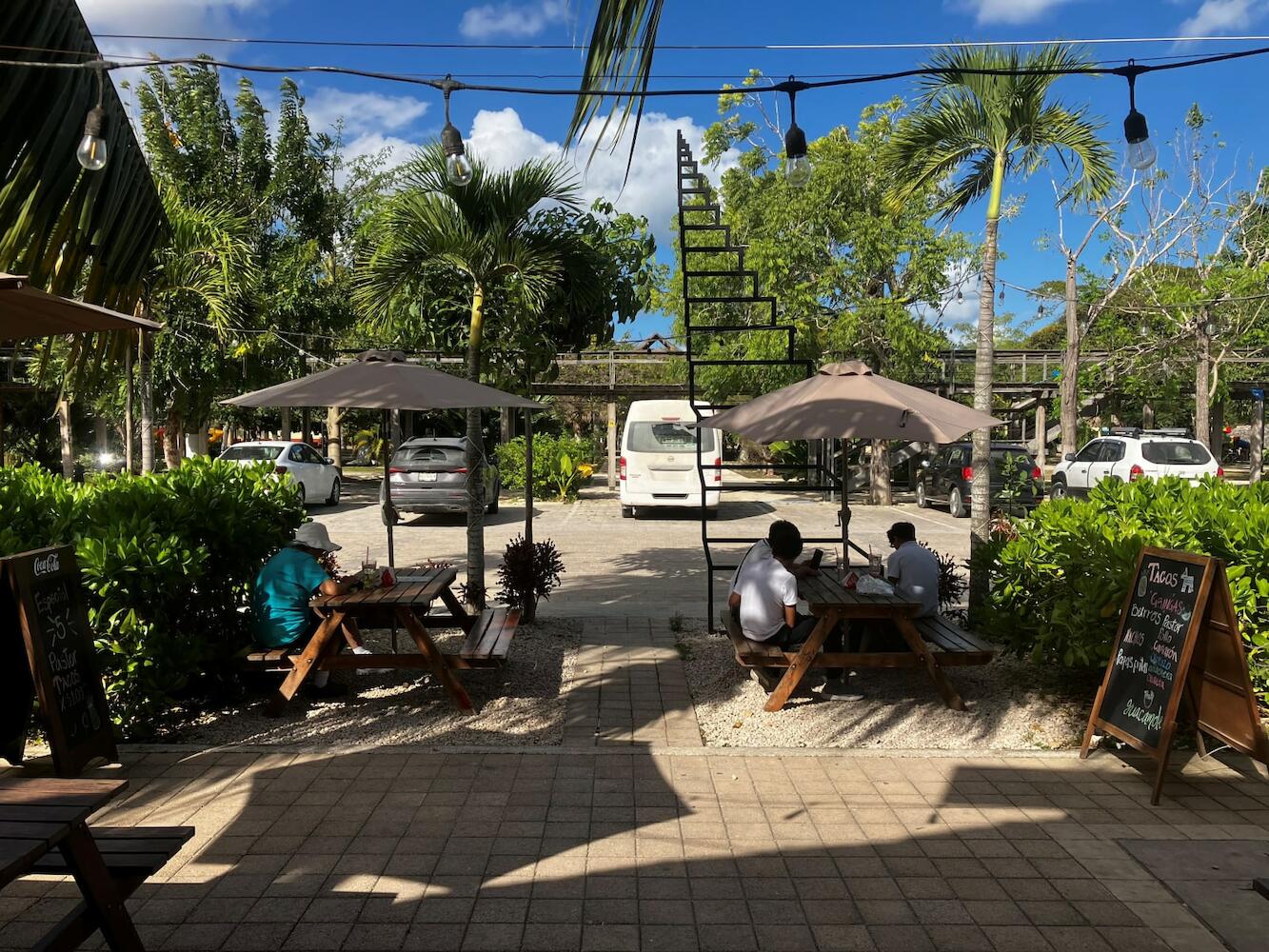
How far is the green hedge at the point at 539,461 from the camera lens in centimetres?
2173

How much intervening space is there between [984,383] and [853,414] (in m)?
2.13

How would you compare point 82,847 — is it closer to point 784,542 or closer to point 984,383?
point 784,542

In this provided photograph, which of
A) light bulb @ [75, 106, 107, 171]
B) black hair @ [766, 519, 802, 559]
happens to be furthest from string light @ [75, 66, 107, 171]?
black hair @ [766, 519, 802, 559]

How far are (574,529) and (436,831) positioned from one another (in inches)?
475

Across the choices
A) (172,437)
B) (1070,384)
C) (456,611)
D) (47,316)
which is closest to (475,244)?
(456,611)

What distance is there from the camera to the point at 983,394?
754cm

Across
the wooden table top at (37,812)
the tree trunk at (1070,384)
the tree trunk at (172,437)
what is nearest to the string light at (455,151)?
the wooden table top at (37,812)

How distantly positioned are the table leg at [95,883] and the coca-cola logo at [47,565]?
6.46 feet

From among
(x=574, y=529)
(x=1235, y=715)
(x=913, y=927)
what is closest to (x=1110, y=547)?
(x=1235, y=715)

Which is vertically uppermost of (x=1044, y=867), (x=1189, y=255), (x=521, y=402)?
(x=1189, y=255)

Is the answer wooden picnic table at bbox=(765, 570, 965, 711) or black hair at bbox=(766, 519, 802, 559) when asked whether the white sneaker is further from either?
black hair at bbox=(766, 519, 802, 559)

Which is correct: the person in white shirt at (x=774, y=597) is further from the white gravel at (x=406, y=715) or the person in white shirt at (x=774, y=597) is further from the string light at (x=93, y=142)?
the string light at (x=93, y=142)

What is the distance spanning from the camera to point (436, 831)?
12.8ft

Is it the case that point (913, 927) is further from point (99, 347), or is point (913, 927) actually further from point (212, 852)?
point (99, 347)
